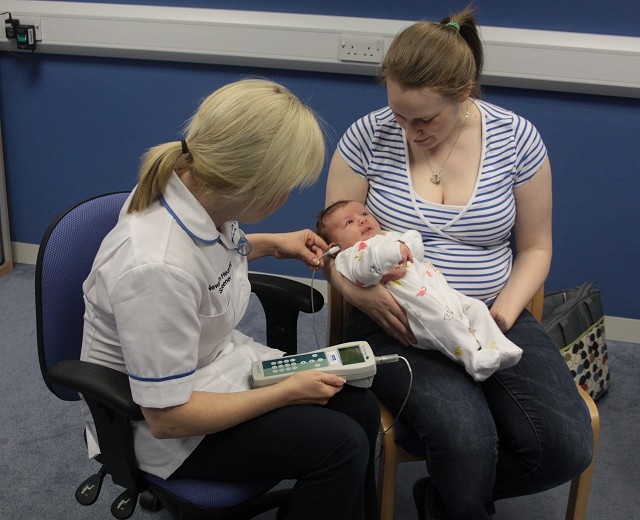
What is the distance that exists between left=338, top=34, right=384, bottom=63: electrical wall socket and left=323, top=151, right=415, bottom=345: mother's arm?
0.89m

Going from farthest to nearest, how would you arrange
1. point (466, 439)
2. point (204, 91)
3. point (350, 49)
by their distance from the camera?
point (204, 91) < point (350, 49) < point (466, 439)

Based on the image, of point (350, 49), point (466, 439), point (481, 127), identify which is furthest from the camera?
point (350, 49)

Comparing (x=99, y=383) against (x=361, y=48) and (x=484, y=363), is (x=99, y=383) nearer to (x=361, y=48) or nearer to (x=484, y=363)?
(x=484, y=363)

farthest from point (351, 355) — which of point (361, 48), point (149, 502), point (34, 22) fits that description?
point (34, 22)

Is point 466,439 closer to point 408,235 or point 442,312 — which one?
point 442,312

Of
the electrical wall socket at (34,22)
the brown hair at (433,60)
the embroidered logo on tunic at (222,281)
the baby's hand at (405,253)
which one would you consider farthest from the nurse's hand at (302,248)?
the electrical wall socket at (34,22)

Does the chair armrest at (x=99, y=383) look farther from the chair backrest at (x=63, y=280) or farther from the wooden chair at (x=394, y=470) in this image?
the wooden chair at (x=394, y=470)

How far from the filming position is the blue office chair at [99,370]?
4.01 ft

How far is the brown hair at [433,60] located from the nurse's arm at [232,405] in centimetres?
69

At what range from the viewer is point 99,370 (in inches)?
48.5

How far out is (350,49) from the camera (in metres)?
2.54

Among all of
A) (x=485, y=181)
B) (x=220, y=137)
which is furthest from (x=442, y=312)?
(x=220, y=137)

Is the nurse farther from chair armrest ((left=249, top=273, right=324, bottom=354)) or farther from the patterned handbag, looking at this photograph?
the patterned handbag

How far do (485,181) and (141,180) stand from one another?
0.84 m
